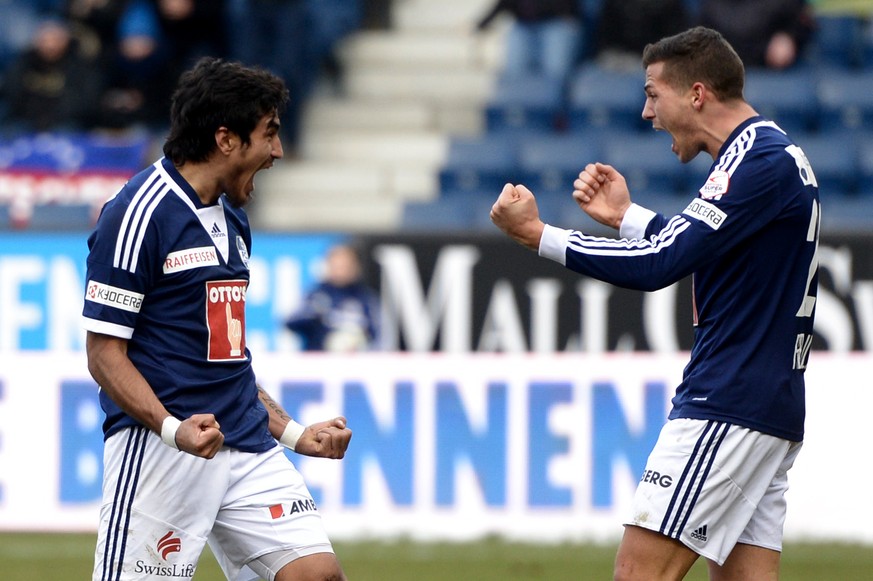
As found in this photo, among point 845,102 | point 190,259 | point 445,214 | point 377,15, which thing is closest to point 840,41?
point 845,102

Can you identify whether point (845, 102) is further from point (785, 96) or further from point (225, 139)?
point (225, 139)

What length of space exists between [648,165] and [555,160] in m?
0.76

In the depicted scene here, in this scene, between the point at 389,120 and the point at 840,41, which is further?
the point at 389,120

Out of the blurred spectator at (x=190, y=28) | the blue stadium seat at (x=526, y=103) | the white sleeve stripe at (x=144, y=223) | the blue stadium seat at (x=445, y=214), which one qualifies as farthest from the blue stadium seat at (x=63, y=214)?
the white sleeve stripe at (x=144, y=223)

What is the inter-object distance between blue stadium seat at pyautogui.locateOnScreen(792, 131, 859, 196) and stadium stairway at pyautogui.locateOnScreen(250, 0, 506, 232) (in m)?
2.91

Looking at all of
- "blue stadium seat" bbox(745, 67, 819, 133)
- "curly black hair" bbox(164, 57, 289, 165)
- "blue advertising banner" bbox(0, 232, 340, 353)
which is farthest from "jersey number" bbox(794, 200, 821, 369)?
"blue stadium seat" bbox(745, 67, 819, 133)

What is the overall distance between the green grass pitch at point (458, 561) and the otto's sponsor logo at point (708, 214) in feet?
11.1

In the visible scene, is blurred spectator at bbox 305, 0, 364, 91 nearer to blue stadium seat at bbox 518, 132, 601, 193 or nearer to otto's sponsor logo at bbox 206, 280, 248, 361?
blue stadium seat at bbox 518, 132, 601, 193

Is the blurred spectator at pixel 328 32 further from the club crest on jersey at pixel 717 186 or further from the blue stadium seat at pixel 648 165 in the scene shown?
the club crest on jersey at pixel 717 186

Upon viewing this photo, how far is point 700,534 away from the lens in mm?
4262

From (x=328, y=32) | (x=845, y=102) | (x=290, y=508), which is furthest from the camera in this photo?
(x=328, y=32)

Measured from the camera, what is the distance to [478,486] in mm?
8445

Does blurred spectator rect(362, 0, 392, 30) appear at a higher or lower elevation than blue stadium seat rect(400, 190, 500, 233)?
higher

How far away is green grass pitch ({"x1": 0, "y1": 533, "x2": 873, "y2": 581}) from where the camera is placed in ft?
23.9
